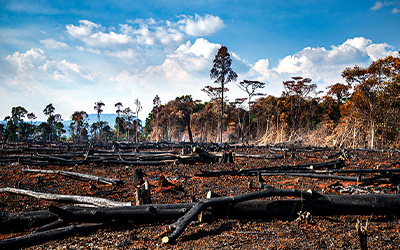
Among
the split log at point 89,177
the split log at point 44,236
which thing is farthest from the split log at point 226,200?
the split log at point 89,177

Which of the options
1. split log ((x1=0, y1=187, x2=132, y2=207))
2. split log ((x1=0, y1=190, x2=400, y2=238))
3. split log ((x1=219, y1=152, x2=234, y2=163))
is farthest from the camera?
split log ((x1=219, y1=152, x2=234, y2=163))

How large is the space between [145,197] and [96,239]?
1398mm

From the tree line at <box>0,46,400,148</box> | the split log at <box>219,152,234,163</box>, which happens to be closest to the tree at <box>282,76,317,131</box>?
the tree line at <box>0,46,400,148</box>

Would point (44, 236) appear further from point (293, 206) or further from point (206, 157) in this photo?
point (206, 157)

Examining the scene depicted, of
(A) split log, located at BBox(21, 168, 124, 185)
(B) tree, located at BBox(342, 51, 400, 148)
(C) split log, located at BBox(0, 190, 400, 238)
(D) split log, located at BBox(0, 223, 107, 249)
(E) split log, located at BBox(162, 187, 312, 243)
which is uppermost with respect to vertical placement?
(B) tree, located at BBox(342, 51, 400, 148)

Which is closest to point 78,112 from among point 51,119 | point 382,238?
point 51,119

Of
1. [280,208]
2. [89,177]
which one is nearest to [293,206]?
[280,208]

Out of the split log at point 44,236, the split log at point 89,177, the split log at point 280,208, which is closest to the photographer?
the split log at point 44,236

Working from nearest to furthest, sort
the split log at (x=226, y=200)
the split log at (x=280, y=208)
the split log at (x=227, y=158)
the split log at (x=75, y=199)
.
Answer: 1. the split log at (x=226, y=200)
2. the split log at (x=280, y=208)
3. the split log at (x=75, y=199)
4. the split log at (x=227, y=158)

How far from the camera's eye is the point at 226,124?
183 ft

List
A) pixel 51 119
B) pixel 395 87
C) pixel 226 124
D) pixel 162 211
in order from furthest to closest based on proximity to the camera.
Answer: pixel 51 119 < pixel 226 124 < pixel 395 87 < pixel 162 211

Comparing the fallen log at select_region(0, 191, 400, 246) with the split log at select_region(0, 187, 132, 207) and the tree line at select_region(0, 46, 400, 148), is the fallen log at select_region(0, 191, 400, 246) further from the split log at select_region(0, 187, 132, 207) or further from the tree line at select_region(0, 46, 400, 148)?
the tree line at select_region(0, 46, 400, 148)

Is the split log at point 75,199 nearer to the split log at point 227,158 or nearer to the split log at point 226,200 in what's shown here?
the split log at point 226,200

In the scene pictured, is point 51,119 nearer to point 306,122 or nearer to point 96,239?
point 306,122
